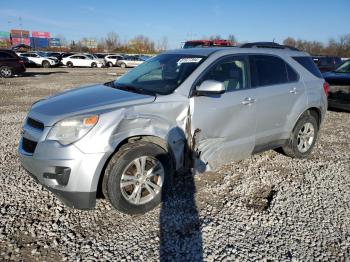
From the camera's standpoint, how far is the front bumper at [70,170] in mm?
2979

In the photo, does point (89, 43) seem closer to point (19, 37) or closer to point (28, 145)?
point (19, 37)

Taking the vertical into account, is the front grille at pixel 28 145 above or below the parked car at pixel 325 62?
below

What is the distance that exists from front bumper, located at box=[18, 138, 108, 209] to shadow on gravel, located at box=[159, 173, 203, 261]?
828mm

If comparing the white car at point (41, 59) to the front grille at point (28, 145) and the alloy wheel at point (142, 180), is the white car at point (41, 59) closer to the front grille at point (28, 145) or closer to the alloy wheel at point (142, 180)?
the front grille at point (28, 145)

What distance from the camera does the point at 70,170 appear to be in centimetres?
298

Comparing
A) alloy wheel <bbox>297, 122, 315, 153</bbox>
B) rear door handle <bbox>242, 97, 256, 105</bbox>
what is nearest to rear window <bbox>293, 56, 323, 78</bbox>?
alloy wheel <bbox>297, 122, 315, 153</bbox>

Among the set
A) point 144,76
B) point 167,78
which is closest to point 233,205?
point 167,78

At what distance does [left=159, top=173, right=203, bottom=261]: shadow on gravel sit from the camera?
113 inches

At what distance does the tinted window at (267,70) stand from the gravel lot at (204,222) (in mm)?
1369

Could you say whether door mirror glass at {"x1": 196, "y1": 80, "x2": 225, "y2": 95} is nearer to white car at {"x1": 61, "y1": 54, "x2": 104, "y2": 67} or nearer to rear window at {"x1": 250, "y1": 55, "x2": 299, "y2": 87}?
rear window at {"x1": 250, "y1": 55, "x2": 299, "y2": 87}

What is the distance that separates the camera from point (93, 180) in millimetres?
3055

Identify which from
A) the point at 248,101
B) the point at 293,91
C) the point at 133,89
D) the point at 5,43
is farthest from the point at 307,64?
the point at 5,43

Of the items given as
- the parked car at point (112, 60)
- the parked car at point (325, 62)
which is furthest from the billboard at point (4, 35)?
the parked car at point (325, 62)

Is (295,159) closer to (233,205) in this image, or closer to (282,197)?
(282,197)
